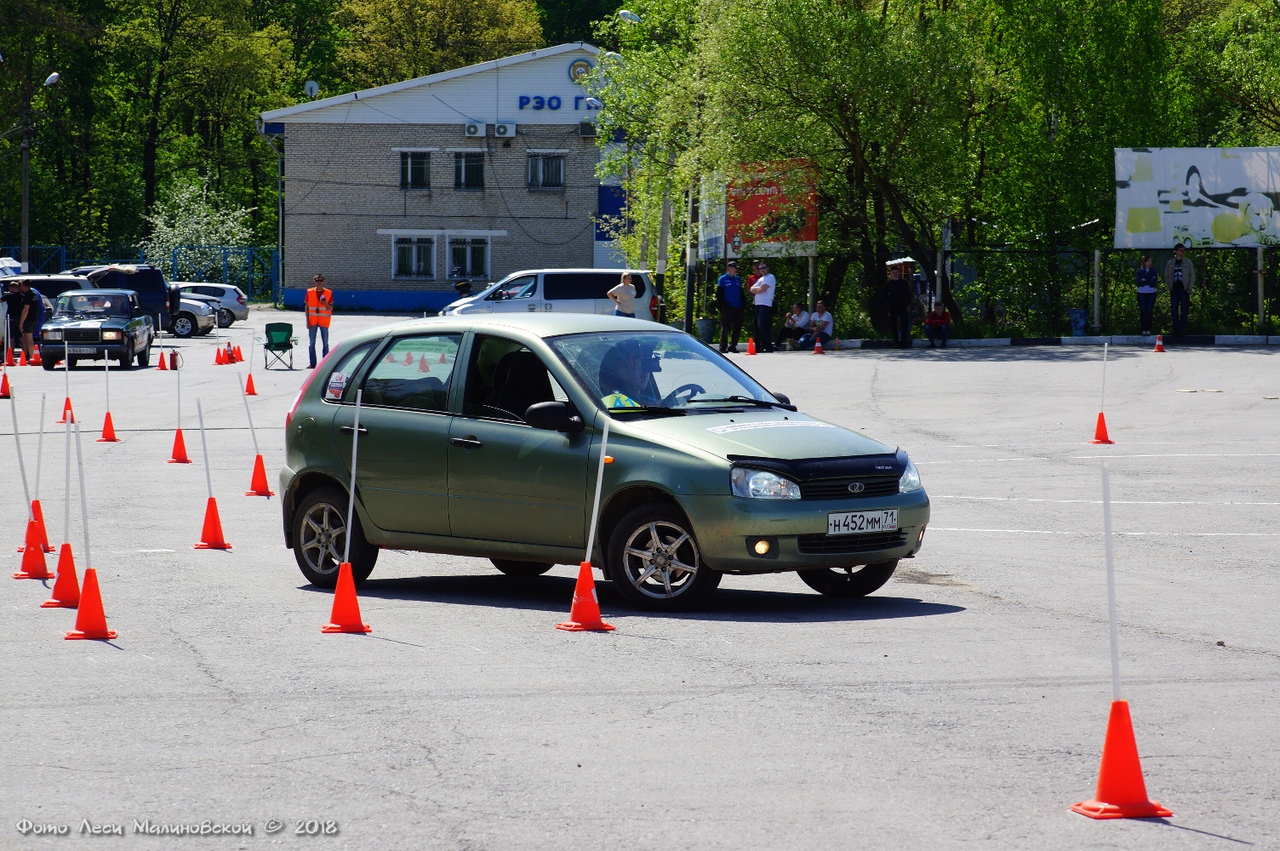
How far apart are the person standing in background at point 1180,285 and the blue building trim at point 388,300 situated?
35.7 meters

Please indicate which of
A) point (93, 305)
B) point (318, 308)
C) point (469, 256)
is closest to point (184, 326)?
point (93, 305)

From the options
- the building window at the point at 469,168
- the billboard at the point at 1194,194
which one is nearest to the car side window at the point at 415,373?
the billboard at the point at 1194,194

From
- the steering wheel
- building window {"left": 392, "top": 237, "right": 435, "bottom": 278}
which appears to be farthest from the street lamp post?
the steering wheel

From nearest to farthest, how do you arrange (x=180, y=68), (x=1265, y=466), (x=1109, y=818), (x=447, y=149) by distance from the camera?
(x=1109, y=818) < (x=1265, y=466) < (x=447, y=149) < (x=180, y=68)

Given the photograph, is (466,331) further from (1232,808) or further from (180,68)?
(180,68)

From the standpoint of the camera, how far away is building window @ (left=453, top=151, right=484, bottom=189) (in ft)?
218

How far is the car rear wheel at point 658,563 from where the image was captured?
9109 millimetres

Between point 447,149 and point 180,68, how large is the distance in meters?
19.9

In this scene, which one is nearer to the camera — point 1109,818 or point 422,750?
point 1109,818

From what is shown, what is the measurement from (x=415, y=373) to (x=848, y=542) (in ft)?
9.72

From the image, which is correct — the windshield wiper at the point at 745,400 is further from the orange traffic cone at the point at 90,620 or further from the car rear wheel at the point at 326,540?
the orange traffic cone at the point at 90,620

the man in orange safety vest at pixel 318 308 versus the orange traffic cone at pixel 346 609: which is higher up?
the man in orange safety vest at pixel 318 308

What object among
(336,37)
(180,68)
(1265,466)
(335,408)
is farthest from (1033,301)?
(336,37)

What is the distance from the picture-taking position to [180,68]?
78875 millimetres
